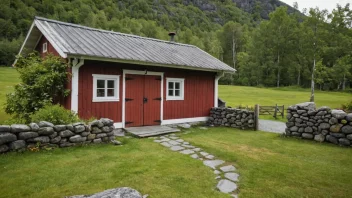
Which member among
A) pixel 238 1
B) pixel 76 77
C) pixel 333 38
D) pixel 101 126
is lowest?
pixel 101 126

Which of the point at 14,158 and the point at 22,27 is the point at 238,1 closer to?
the point at 22,27

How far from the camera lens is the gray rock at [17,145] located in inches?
217

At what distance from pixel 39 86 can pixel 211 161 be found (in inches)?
234

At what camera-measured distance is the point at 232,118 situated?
11172 millimetres

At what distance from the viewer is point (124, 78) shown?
29.6 feet

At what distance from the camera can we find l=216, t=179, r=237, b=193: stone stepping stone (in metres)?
4.15

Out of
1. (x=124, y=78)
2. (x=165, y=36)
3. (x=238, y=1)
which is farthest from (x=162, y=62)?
(x=238, y=1)

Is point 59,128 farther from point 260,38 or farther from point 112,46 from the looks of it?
point 260,38

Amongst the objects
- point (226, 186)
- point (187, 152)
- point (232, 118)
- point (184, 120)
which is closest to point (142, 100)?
point (184, 120)

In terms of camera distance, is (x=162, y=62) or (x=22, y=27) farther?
(x=22, y=27)

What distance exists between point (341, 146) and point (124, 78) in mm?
7880

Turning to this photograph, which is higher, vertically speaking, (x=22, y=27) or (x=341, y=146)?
(x=22, y=27)

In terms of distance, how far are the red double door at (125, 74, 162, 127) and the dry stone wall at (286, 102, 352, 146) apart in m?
5.33

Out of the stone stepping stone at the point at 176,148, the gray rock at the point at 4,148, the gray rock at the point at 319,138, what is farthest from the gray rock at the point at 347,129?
the gray rock at the point at 4,148
